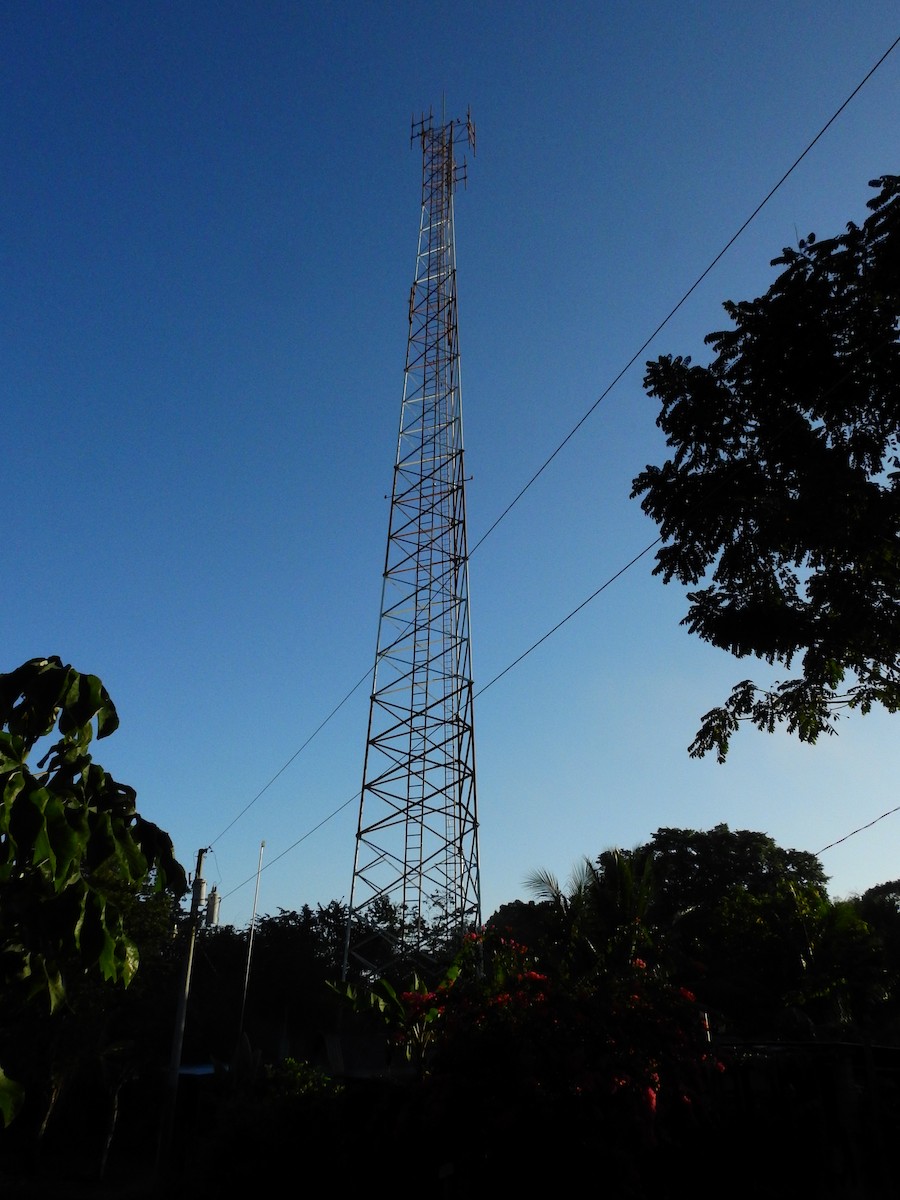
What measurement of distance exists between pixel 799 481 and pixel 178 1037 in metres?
16.6

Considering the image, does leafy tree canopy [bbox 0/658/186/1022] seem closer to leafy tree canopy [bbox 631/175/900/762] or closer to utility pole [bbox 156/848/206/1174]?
leafy tree canopy [bbox 631/175/900/762]

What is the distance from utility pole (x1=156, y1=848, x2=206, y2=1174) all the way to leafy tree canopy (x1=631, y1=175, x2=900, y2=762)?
38.8 ft

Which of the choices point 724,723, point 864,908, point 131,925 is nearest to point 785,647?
point 724,723

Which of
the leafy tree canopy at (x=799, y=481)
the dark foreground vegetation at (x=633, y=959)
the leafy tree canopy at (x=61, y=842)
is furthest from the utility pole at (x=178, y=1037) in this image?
the leafy tree canopy at (x=61, y=842)

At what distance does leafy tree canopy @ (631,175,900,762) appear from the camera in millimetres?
11531

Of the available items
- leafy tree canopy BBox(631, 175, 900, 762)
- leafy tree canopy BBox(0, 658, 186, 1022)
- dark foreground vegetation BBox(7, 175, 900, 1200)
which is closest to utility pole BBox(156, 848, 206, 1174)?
dark foreground vegetation BBox(7, 175, 900, 1200)

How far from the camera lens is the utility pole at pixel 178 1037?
17203 mm

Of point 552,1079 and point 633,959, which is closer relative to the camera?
point 552,1079

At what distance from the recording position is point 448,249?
21.5 metres

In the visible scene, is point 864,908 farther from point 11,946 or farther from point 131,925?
point 11,946

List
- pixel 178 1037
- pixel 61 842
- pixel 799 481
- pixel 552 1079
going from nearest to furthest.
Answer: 1. pixel 61 842
2. pixel 552 1079
3. pixel 799 481
4. pixel 178 1037

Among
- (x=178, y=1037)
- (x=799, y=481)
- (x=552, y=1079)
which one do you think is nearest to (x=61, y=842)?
(x=552, y=1079)

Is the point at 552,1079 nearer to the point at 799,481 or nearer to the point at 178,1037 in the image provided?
the point at 799,481

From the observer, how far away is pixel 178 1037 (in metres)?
18.4
